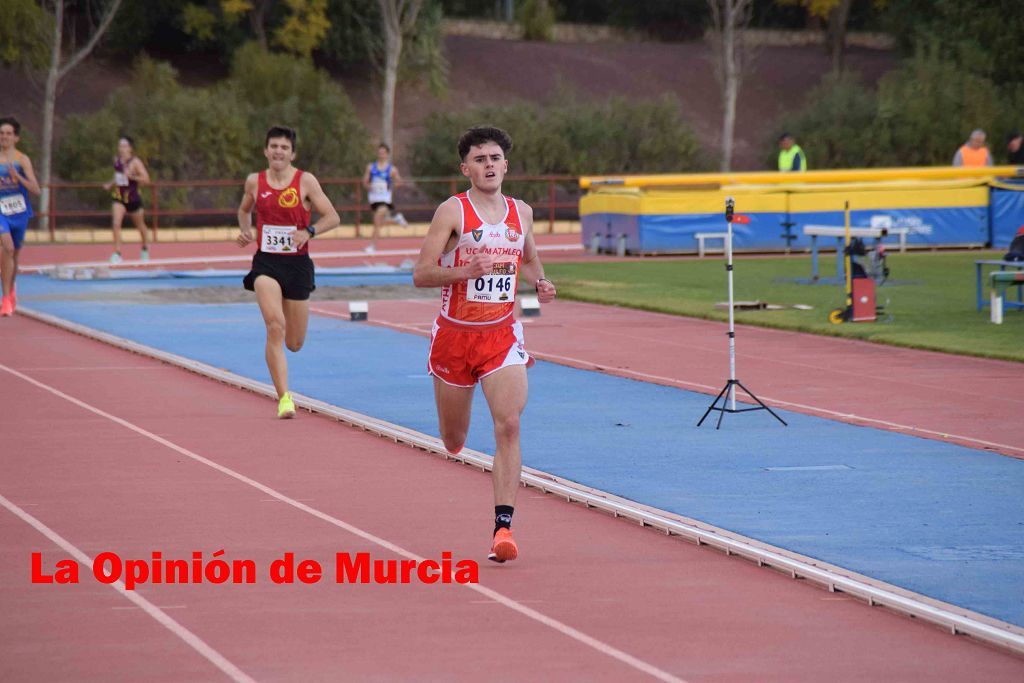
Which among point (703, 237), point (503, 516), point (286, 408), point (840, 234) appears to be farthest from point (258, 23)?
point (503, 516)

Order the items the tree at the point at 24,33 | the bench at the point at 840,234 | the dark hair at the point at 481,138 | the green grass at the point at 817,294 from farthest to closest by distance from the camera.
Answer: the tree at the point at 24,33 → the bench at the point at 840,234 → the green grass at the point at 817,294 → the dark hair at the point at 481,138

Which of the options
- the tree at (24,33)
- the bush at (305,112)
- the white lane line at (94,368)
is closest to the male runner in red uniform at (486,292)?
the white lane line at (94,368)

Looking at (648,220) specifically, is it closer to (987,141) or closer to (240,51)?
(987,141)

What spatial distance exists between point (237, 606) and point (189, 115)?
134ft

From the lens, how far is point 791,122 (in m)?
55.1

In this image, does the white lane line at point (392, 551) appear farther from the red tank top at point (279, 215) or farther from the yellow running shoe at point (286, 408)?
the red tank top at point (279, 215)

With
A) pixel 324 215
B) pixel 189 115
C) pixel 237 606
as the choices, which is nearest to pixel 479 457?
pixel 324 215

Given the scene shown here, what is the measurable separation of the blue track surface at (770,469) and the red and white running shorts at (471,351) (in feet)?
4.76

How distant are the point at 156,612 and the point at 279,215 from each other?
6139mm

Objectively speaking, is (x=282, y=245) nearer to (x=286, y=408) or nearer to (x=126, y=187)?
(x=286, y=408)

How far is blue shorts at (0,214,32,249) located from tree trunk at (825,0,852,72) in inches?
2131

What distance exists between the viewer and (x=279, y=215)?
12.6 m

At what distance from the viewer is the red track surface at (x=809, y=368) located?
12.5 meters

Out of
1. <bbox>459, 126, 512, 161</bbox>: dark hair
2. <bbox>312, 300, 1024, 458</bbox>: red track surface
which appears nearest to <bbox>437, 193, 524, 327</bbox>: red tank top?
<bbox>459, 126, 512, 161</bbox>: dark hair
